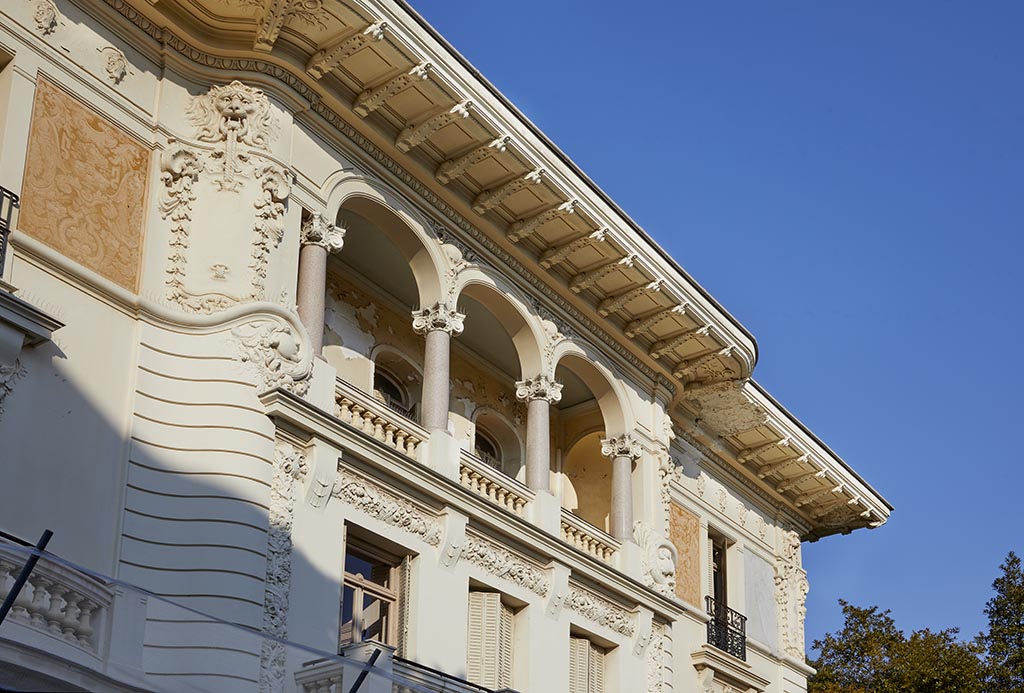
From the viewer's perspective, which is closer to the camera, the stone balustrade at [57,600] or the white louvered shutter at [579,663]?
the stone balustrade at [57,600]

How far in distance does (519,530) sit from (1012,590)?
1869cm

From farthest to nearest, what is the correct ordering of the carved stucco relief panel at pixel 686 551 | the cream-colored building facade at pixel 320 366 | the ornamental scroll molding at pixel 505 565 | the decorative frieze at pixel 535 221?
the carved stucco relief panel at pixel 686 551 → the decorative frieze at pixel 535 221 → the ornamental scroll molding at pixel 505 565 → the cream-colored building facade at pixel 320 366

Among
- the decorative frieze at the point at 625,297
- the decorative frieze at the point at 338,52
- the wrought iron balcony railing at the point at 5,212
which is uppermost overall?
the decorative frieze at the point at 338,52

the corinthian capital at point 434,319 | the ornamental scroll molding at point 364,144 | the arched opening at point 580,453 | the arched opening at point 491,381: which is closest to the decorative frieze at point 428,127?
the ornamental scroll molding at point 364,144

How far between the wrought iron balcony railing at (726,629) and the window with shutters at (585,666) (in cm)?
415

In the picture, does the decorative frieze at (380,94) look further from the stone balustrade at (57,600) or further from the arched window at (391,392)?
the stone balustrade at (57,600)

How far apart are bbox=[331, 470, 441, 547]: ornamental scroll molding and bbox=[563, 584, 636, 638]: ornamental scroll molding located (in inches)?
110

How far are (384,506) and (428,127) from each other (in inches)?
182

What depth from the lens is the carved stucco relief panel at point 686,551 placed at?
937 inches

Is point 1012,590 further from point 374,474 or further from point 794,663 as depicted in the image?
point 374,474

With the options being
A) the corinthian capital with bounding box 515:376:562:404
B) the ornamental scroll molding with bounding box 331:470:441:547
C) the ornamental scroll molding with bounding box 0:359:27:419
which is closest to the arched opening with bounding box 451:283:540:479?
the corinthian capital with bounding box 515:376:562:404

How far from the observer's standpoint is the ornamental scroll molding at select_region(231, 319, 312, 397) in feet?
51.8

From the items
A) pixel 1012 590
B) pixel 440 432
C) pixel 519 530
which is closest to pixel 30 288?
pixel 440 432

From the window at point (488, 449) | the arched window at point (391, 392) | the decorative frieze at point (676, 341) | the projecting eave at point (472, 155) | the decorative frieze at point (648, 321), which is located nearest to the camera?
the projecting eave at point (472, 155)
